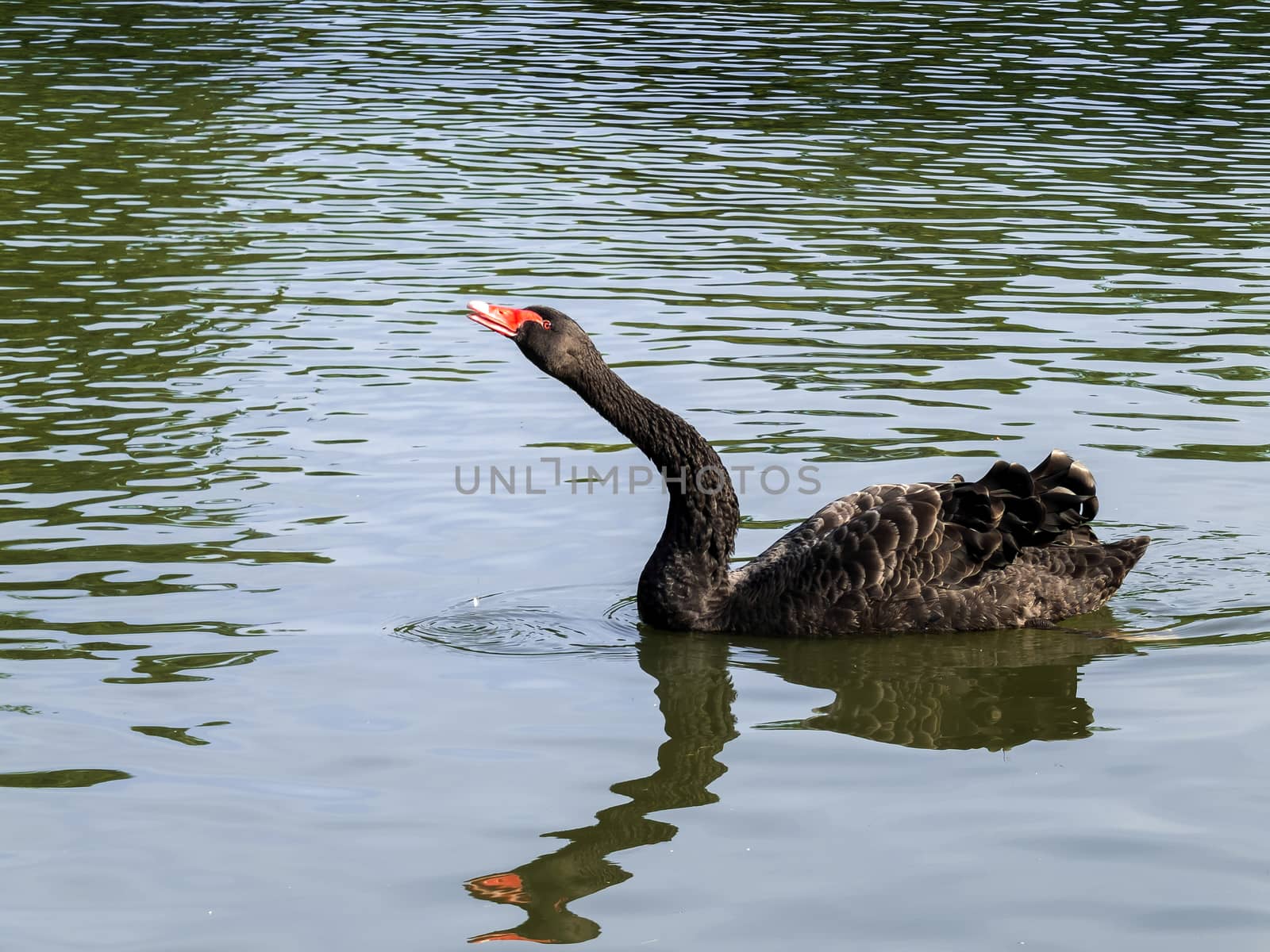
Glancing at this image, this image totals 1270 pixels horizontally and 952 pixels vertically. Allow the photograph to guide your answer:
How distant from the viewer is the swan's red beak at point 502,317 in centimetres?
797

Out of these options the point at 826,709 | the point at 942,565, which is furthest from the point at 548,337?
the point at 826,709

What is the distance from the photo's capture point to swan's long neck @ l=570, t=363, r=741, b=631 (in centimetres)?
839

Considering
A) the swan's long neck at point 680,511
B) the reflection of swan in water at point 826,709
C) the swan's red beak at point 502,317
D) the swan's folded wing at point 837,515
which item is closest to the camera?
the reflection of swan in water at point 826,709

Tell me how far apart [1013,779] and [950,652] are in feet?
5.27

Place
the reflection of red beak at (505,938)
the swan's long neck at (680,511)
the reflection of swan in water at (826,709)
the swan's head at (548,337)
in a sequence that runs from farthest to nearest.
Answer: the swan's long neck at (680,511)
the swan's head at (548,337)
the reflection of swan in water at (826,709)
the reflection of red beak at (505,938)

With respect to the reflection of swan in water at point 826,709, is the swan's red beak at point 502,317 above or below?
above

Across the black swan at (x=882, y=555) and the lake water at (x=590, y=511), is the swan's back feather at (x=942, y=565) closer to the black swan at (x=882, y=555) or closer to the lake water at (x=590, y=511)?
the black swan at (x=882, y=555)

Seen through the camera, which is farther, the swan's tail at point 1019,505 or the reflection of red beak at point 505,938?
the swan's tail at point 1019,505

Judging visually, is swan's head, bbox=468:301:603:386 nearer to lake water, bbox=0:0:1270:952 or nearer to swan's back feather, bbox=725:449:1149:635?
lake water, bbox=0:0:1270:952

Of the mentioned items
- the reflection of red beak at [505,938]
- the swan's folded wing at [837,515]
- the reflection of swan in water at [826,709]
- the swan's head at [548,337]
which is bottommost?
the reflection of swan in water at [826,709]

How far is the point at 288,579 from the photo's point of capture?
28.6 ft

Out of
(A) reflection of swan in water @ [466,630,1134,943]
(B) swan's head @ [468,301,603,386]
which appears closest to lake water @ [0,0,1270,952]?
(A) reflection of swan in water @ [466,630,1134,943]

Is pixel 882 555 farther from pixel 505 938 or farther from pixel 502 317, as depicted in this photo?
pixel 505 938

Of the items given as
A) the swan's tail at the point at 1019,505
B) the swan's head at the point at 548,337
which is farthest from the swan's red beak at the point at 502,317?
the swan's tail at the point at 1019,505
